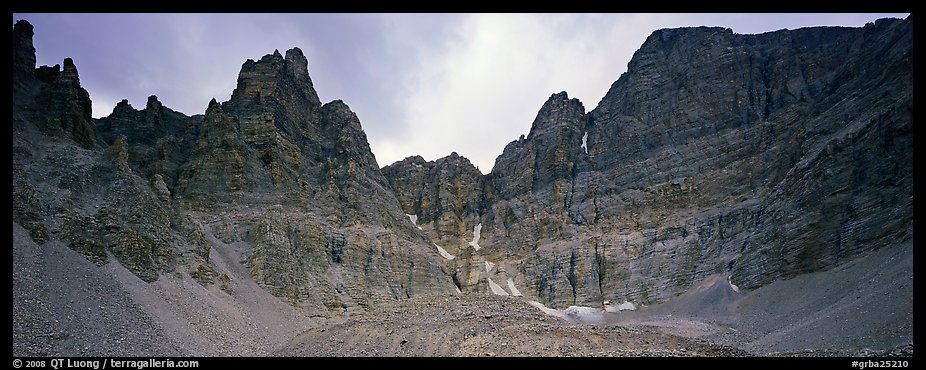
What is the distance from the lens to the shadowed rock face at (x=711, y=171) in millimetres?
50031

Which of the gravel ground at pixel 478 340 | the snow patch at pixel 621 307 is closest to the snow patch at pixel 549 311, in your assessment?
the snow patch at pixel 621 307

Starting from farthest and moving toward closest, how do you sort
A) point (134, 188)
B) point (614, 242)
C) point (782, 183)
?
point (614, 242) < point (782, 183) < point (134, 188)

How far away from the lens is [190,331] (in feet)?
121

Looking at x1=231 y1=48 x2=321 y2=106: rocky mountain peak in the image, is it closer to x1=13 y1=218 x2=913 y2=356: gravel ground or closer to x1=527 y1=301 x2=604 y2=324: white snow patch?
x1=13 y1=218 x2=913 y2=356: gravel ground

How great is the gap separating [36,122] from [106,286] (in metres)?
22.3

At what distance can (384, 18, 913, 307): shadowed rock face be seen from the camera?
5003cm

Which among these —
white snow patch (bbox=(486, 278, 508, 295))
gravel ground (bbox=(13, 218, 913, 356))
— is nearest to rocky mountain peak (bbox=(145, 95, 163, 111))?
gravel ground (bbox=(13, 218, 913, 356))

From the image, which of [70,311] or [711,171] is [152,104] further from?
[711,171]

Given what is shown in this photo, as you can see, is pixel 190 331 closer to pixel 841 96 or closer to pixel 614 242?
pixel 614 242

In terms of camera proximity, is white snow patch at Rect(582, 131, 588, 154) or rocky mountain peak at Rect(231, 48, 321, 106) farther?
white snow patch at Rect(582, 131, 588, 154)

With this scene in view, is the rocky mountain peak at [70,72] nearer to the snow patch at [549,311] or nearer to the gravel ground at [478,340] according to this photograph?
the gravel ground at [478,340]

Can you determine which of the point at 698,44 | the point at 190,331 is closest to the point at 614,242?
the point at 698,44

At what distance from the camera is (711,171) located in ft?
254
